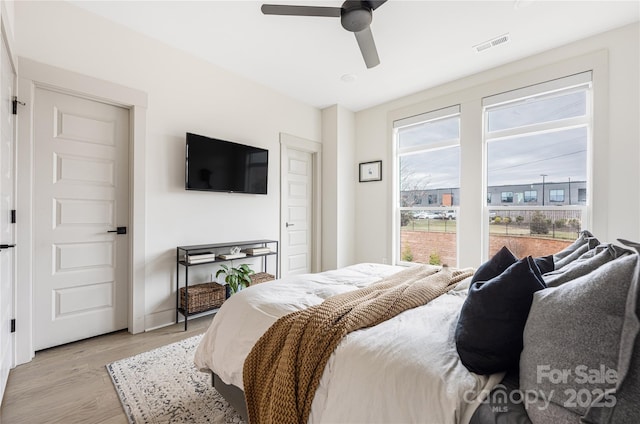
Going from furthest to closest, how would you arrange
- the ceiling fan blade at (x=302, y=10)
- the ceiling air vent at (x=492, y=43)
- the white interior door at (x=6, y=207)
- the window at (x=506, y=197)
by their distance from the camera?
the window at (x=506, y=197) → the ceiling air vent at (x=492, y=43) → the ceiling fan blade at (x=302, y=10) → the white interior door at (x=6, y=207)

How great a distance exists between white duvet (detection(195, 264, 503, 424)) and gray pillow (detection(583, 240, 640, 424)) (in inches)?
10.5

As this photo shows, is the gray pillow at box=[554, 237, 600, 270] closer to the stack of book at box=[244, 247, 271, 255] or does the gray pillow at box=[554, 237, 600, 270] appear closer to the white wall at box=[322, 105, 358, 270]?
the stack of book at box=[244, 247, 271, 255]

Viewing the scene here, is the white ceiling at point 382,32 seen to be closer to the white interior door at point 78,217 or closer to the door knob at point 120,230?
the white interior door at point 78,217

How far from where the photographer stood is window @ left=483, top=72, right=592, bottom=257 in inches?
115

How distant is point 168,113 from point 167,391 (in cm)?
250

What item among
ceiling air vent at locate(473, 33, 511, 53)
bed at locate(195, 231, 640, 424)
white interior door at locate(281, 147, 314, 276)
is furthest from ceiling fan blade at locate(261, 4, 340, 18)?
white interior door at locate(281, 147, 314, 276)

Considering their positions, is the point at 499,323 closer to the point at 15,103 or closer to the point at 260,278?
the point at 260,278

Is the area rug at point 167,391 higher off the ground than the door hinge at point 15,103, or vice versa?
the door hinge at point 15,103

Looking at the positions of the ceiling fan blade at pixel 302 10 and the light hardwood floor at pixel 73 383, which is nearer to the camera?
the light hardwood floor at pixel 73 383

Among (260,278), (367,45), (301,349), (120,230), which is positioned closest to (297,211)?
(260,278)

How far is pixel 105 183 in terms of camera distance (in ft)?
8.67

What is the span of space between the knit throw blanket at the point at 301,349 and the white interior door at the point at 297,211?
2.73 meters

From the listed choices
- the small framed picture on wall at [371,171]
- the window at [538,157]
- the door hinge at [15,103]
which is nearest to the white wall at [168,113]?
the door hinge at [15,103]

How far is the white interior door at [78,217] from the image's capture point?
2.33 meters
